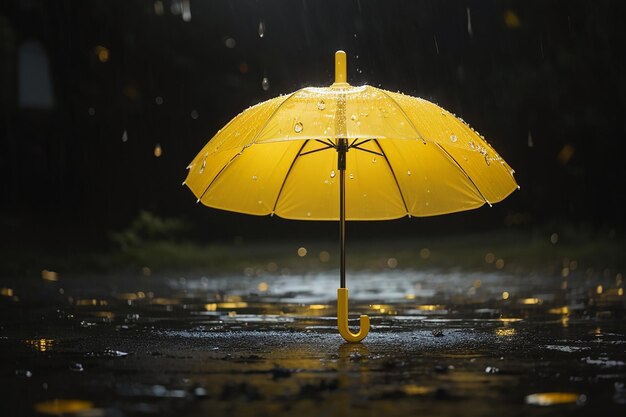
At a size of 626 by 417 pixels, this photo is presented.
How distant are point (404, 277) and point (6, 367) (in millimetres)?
11047

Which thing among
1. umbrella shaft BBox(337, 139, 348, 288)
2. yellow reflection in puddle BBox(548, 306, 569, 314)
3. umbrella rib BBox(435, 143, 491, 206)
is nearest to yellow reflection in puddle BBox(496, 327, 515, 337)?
umbrella rib BBox(435, 143, 491, 206)

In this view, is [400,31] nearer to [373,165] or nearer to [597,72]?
[597,72]

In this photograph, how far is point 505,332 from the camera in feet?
33.5

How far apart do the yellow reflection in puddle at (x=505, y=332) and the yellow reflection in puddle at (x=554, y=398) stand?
134 inches

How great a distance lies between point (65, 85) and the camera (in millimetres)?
22312

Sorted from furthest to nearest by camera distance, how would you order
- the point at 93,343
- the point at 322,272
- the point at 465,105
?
the point at 465,105 < the point at 322,272 < the point at 93,343

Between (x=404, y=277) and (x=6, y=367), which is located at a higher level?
(x=404, y=277)

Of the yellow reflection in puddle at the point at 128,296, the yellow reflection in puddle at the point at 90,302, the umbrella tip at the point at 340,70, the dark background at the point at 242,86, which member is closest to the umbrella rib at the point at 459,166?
the umbrella tip at the point at 340,70

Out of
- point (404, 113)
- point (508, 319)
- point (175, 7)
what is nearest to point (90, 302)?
point (508, 319)

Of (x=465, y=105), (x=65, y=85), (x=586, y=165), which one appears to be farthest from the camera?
(x=465, y=105)

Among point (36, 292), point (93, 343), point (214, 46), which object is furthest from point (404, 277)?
point (93, 343)

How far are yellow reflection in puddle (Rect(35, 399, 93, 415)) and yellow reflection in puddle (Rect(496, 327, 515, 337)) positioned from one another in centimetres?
460

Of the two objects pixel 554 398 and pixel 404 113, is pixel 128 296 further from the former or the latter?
pixel 554 398

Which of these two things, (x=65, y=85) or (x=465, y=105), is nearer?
(x=65, y=85)
